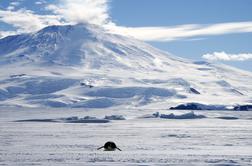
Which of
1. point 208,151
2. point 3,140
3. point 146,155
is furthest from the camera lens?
point 3,140

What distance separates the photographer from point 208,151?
39.5 metres

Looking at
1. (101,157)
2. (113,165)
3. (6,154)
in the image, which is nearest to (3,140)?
(6,154)

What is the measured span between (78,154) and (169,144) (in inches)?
424

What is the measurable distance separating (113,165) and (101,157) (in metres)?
3.87

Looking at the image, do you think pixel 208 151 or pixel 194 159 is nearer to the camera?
pixel 194 159

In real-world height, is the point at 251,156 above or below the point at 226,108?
below

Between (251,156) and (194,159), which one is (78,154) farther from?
(251,156)

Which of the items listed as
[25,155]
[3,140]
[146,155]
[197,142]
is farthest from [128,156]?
[3,140]

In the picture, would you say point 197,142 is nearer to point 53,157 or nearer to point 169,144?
point 169,144

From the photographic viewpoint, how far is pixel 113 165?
31594 millimetres

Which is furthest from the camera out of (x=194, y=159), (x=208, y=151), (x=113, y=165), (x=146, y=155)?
(x=208, y=151)

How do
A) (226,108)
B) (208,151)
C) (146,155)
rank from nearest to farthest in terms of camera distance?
(146,155) → (208,151) → (226,108)

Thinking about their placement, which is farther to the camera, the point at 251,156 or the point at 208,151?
the point at 208,151

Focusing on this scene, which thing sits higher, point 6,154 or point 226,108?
point 226,108
